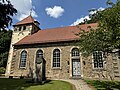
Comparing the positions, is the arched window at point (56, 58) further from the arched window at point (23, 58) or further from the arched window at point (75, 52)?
the arched window at point (23, 58)

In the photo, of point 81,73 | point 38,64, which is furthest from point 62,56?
point 38,64

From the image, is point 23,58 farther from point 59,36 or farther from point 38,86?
point 38,86

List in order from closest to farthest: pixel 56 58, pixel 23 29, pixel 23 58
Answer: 1. pixel 56 58
2. pixel 23 58
3. pixel 23 29

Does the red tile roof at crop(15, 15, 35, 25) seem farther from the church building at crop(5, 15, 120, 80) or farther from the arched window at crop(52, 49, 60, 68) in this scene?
the arched window at crop(52, 49, 60, 68)

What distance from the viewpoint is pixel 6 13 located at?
45.6ft

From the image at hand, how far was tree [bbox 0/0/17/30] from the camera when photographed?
44.8 ft

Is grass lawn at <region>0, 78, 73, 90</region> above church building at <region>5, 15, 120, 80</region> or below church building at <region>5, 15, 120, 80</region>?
below

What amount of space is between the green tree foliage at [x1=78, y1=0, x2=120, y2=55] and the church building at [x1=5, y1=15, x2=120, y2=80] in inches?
179

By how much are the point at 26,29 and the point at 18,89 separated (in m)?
16.3

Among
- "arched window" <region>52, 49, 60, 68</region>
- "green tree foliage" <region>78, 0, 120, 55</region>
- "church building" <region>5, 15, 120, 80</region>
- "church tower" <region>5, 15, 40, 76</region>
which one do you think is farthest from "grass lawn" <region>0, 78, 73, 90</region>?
"church tower" <region>5, 15, 40, 76</region>

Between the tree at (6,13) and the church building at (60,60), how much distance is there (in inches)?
203

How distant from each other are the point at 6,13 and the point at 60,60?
939cm

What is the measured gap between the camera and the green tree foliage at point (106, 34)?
11039 millimetres

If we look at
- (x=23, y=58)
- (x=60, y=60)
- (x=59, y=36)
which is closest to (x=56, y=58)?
(x=60, y=60)
